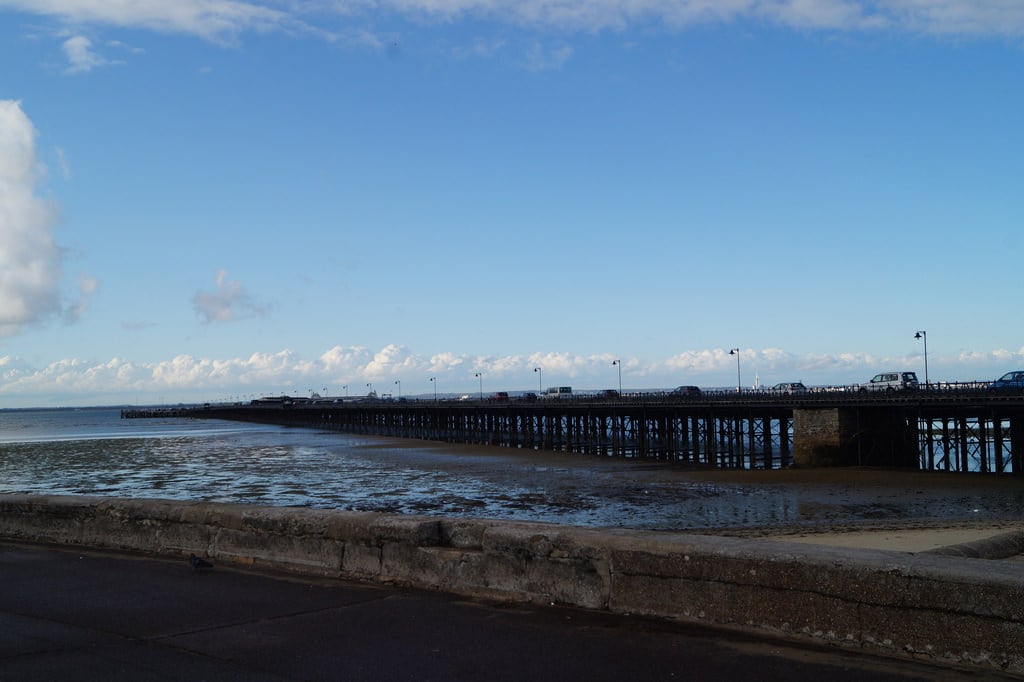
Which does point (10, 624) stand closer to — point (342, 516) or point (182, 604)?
point (182, 604)

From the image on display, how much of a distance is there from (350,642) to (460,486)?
3107cm

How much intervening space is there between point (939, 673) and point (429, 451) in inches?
2275

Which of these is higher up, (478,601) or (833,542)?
(478,601)

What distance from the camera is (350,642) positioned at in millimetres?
5211

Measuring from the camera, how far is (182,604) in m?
6.30

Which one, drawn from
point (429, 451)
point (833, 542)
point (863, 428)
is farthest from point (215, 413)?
point (833, 542)

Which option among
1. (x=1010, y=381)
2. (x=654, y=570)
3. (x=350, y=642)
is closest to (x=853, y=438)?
(x=1010, y=381)

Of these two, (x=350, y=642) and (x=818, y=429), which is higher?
(x=350, y=642)

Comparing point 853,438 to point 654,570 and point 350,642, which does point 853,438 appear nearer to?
point 654,570

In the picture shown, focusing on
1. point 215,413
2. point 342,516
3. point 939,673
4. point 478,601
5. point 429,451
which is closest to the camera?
point 939,673

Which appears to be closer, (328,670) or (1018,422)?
(328,670)

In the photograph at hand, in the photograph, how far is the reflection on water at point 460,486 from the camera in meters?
27.0

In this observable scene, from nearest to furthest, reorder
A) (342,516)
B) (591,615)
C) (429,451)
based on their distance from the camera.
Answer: (591,615) < (342,516) < (429,451)

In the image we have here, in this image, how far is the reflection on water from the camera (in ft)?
88.7
